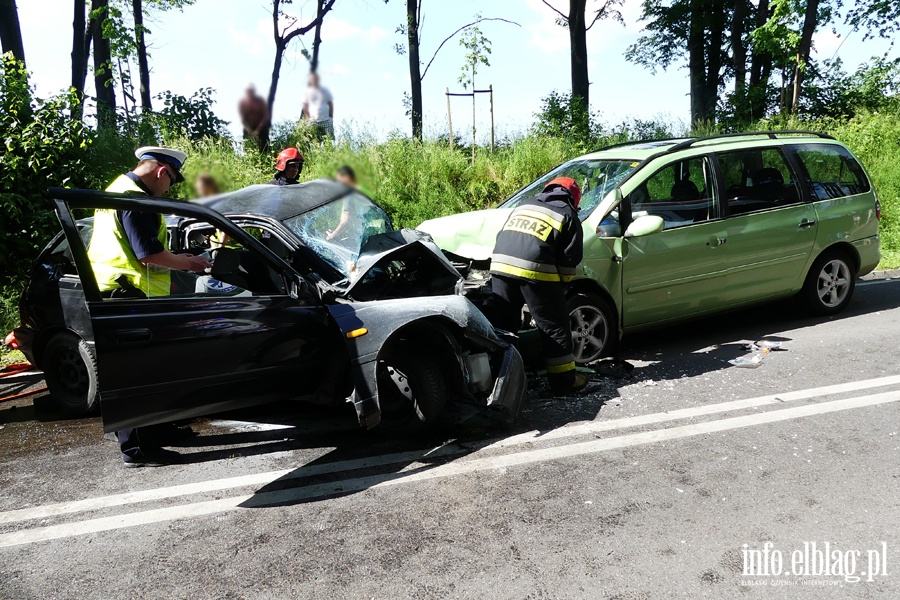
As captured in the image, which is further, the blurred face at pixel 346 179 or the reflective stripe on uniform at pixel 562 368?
the reflective stripe on uniform at pixel 562 368

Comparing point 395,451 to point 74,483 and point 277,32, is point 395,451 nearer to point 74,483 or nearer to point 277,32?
point 74,483

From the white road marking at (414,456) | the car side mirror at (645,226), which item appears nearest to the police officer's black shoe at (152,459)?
the white road marking at (414,456)

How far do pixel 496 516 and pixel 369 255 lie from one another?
2071 mm

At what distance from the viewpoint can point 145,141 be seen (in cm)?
936

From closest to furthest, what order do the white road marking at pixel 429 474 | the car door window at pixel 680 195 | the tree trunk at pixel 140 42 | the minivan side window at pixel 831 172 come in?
the tree trunk at pixel 140 42
the white road marking at pixel 429 474
the car door window at pixel 680 195
the minivan side window at pixel 831 172

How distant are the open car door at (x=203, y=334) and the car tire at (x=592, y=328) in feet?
7.25

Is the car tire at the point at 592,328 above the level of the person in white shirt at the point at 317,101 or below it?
below

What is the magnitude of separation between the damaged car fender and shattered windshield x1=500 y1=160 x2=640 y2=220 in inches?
76.5

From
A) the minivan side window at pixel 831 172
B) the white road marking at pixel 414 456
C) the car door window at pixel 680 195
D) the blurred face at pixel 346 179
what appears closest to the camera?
the blurred face at pixel 346 179

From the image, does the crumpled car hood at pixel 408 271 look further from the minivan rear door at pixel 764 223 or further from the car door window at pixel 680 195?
the minivan rear door at pixel 764 223

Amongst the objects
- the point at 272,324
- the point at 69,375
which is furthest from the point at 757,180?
the point at 69,375

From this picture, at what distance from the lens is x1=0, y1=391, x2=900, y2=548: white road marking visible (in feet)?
11.7

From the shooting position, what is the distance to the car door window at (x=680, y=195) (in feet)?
19.7

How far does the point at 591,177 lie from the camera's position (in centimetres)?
643
